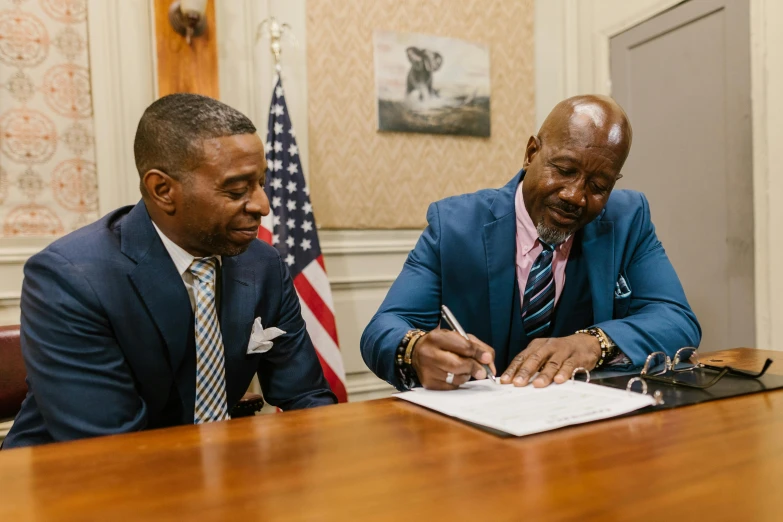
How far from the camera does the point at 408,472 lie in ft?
2.51

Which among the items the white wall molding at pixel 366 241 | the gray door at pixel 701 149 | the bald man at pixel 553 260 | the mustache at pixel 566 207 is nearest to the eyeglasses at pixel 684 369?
the bald man at pixel 553 260

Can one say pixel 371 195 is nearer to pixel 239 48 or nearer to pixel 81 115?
pixel 239 48

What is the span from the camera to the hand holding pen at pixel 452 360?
3.81 feet

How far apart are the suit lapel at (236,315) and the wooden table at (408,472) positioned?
1.55 ft

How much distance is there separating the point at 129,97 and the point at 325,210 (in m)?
1.14

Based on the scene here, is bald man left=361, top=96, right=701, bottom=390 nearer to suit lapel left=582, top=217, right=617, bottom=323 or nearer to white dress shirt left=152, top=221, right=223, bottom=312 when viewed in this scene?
suit lapel left=582, top=217, right=617, bottom=323

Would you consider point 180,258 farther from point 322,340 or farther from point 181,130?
point 322,340

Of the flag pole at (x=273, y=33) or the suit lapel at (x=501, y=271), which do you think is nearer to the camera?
the suit lapel at (x=501, y=271)

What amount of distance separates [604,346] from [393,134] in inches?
97.5

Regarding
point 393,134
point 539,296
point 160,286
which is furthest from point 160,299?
point 393,134

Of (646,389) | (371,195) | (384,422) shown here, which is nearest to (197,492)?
(384,422)

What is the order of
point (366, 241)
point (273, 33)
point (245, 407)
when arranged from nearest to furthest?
point (245, 407), point (273, 33), point (366, 241)

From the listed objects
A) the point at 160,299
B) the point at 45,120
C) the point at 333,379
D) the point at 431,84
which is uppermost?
the point at 431,84

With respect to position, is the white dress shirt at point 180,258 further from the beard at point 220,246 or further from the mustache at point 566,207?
the mustache at point 566,207
